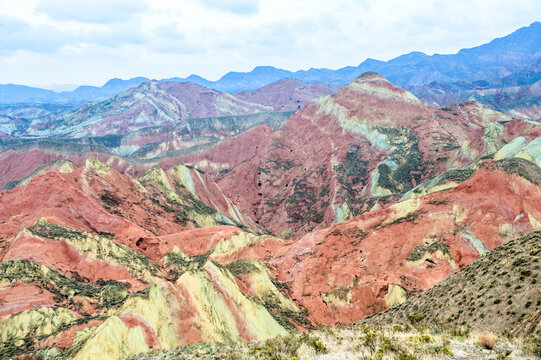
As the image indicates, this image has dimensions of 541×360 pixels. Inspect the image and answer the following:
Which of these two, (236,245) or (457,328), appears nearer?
(457,328)

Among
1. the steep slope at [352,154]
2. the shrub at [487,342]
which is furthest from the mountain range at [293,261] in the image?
the steep slope at [352,154]

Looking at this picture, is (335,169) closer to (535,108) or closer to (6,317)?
(6,317)

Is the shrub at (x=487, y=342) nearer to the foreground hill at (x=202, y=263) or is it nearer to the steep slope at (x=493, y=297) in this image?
the steep slope at (x=493, y=297)

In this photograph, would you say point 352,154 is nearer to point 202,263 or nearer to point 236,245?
point 236,245

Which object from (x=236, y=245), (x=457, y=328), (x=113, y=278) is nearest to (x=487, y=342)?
(x=457, y=328)

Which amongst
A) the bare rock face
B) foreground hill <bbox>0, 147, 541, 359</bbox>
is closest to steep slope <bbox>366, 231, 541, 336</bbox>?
the bare rock face

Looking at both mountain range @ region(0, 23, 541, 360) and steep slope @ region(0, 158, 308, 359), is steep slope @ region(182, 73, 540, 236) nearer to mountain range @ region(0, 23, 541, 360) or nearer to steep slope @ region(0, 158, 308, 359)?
mountain range @ region(0, 23, 541, 360)

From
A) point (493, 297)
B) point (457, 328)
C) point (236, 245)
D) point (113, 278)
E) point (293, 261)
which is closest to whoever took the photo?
point (457, 328)
